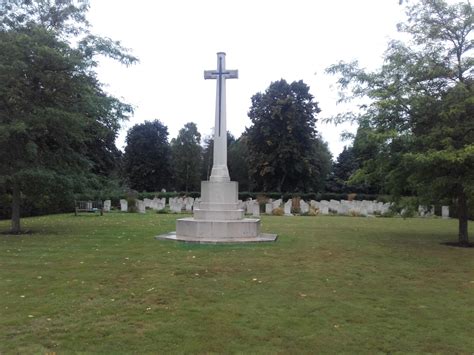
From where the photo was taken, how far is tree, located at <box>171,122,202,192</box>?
212 feet

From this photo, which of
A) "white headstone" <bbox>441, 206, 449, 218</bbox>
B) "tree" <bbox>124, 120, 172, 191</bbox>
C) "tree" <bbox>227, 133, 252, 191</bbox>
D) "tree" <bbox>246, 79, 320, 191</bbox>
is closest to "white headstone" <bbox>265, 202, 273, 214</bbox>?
"white headstone" <bbox>441, 206, 449, 218</bbox>

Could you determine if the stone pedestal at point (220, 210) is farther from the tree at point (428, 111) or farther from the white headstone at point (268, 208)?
the white headstone at point (268, 208)

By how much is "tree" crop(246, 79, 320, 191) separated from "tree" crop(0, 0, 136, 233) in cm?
3211

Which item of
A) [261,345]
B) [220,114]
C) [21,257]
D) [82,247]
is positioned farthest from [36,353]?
[220,114]

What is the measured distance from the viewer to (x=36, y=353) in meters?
4.71

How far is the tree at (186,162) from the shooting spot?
64.5m

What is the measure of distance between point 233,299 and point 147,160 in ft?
193

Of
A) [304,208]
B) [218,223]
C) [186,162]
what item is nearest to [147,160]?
[186,162]

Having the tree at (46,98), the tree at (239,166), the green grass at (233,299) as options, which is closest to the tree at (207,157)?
the tree at (239,166)

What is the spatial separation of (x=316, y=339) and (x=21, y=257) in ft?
25.4

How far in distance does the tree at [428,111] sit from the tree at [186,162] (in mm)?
50181

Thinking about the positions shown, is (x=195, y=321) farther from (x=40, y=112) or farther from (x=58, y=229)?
(x=58, y=229)

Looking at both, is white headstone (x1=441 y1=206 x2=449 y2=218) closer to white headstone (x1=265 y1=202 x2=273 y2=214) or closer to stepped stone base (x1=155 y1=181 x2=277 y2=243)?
white headstone (x1=265 y1=202 x2=273 y2=214)

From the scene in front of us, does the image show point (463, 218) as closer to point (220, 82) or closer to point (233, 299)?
point (220, 82)
